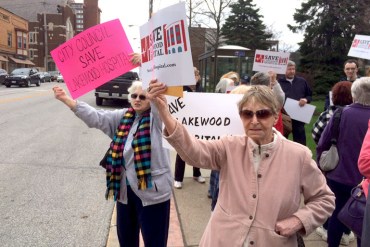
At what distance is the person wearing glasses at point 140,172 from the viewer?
9.42 feet

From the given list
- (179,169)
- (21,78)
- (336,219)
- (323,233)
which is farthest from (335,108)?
(21,78)

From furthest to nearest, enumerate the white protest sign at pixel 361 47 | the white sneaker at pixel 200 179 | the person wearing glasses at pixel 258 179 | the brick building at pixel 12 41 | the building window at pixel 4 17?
1. the brick building at pixel 12 41
2. the building window at pixel 4 17
3. the white protest sign at pixel 361 47
4. the white sneaker at pixel 200 179
5. the person wearing glasses at pixel 258 179

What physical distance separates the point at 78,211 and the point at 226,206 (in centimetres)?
336

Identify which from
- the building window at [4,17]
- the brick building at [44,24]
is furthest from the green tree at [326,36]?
the brick building at [44,24]

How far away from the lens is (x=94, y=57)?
306 cm

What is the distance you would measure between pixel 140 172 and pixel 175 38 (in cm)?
115

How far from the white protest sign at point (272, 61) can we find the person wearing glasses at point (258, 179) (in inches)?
196

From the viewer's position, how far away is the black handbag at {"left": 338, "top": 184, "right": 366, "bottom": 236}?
8.85 ft

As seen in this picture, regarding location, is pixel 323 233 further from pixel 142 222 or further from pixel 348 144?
pixel 142 222

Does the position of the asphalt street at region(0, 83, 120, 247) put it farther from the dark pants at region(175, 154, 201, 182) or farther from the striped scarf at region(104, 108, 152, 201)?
the striped scarf at region(104, 108, 152, 201)

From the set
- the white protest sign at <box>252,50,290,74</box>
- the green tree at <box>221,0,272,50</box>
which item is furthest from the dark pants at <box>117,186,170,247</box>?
the green tree at <box>221,0,272,50</box>

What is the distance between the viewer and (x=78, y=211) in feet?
16.2

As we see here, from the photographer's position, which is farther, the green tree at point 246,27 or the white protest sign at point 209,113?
the green tree at point 246,27

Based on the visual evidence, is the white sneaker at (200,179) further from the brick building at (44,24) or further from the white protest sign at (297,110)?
the brick building at (44,24)
